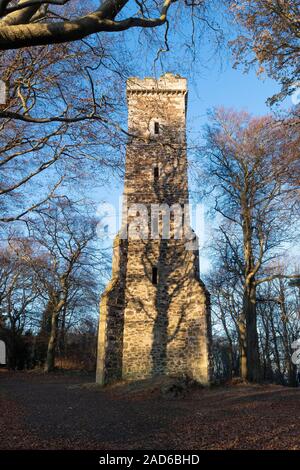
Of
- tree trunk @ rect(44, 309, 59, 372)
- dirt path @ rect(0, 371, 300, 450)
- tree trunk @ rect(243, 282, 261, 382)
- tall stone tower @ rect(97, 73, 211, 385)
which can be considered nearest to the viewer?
dirt path @ rect(0, 371, 300, 450)

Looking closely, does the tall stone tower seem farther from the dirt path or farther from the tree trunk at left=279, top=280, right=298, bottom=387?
the tree trunk at left=279, top=280, right=298, bottom=387

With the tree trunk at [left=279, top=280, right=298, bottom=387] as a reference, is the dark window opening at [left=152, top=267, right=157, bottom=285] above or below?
above

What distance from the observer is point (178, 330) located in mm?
15242

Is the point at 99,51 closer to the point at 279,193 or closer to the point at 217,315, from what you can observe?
the point at 279,193

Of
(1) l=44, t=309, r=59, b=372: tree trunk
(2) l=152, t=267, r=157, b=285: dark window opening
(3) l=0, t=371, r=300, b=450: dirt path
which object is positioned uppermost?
(2) l=152, t=267, r=157, b=285: dark window opening

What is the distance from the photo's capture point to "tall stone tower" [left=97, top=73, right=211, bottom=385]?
14703 mm

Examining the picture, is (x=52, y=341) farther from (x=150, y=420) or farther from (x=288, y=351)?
(x=288, y=351)

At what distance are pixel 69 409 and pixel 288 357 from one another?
27021 mm

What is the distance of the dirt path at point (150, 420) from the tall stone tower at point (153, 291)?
2467 mm

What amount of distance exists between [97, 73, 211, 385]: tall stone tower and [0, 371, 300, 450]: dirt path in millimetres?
2467

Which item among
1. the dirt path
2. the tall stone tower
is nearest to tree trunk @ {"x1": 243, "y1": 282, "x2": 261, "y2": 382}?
the tall stone tower

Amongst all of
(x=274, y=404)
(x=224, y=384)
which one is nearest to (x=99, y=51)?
(x=274, y=404)

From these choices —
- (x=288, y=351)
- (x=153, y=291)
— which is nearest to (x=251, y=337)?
(x=153, y=291)
